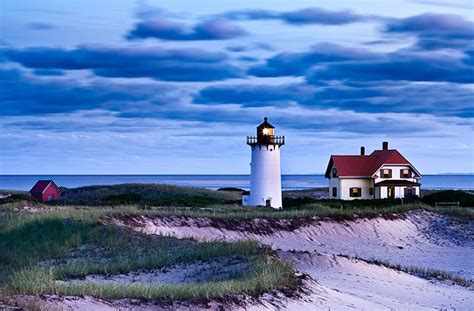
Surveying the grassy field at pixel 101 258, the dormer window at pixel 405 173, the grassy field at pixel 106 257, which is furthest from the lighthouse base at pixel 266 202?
the grassy field at pixel 101 258

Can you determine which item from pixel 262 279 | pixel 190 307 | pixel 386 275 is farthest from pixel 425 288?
pixel 190 307

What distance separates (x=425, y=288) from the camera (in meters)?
23.0

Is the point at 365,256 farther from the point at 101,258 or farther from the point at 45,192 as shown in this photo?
the point at 45,192

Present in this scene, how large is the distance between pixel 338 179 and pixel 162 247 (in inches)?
1684

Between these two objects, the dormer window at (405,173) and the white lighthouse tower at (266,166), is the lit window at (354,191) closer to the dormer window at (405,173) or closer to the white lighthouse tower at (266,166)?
the dormer window at (405,173)

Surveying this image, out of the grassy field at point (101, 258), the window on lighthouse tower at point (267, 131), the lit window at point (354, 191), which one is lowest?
the grassy field at point (101, 258)

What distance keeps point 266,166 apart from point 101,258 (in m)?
30.1

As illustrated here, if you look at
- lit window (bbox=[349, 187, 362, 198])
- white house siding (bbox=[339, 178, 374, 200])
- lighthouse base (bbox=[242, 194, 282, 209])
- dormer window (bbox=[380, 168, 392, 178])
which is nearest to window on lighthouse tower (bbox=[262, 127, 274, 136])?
lighthouse base (bbox=[242, 194, 282, 209])

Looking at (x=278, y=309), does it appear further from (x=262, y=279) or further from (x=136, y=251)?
(x=136, y=251)

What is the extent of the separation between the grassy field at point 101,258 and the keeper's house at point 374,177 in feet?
121

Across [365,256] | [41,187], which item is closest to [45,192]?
[41,187]

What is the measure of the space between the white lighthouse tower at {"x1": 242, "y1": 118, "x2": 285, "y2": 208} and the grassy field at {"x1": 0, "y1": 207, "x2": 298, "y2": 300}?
2167cm

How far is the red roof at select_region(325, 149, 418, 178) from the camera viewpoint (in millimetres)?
65312

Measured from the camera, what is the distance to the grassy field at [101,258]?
48.5 feet
